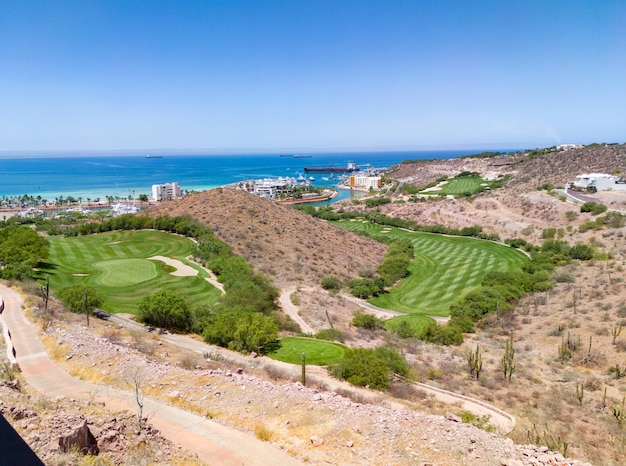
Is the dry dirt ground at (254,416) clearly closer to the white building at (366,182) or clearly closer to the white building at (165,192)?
the white building at (165,192)

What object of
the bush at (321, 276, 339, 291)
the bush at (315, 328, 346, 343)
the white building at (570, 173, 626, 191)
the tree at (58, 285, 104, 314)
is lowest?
the bush at (321, 276, 339, 291)

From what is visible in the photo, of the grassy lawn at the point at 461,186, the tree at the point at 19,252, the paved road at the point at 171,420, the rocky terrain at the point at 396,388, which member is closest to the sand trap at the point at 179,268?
the rocky terrain at the point at 396,388

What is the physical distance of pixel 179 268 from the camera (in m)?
41.3

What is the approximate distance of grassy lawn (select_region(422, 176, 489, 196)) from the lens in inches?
4476

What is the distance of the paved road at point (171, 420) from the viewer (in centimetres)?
1270

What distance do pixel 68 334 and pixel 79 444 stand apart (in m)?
13.2

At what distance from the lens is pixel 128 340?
23.1 m

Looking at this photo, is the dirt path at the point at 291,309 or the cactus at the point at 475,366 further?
the dirt path at the point at 291,309

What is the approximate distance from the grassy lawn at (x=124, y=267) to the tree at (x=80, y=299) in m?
2.82

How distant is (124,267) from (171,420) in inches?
1194

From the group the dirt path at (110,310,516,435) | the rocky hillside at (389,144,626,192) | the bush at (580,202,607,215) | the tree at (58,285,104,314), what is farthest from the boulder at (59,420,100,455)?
the rocky hillside at (389,144,626,192)

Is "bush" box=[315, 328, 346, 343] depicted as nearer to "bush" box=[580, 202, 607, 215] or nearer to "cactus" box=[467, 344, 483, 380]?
"cactus" box=[467, 344, 483, 380]

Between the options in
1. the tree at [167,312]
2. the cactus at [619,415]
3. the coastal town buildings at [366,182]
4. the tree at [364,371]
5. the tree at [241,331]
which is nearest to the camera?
the cactus at [619,415]

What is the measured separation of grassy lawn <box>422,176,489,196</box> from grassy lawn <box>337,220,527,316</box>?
133 feet
